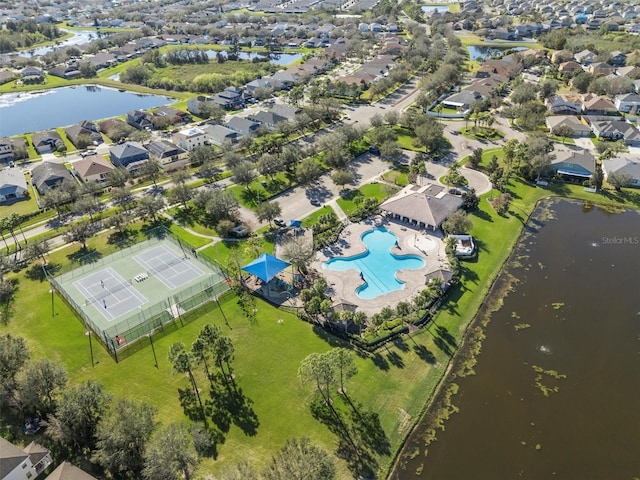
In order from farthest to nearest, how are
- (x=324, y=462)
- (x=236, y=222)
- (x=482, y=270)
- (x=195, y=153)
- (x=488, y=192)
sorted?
(x=195, y=153) → (x=488, y=192) → (x=236, y=222) → (x=482, y=270) → (x=324, y=462)

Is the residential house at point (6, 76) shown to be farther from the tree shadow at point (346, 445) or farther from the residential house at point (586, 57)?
the residential house at point (586, 57)

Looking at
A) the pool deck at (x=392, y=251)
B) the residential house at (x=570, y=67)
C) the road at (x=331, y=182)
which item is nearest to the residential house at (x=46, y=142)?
the road at (x=331, y=182)

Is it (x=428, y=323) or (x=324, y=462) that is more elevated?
(x=324, y=462)

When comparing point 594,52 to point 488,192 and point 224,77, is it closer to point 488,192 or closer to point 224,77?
point 488,192

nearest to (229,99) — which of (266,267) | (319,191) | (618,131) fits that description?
(319,191)

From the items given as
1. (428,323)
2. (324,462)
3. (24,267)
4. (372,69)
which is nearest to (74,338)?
(24,267)

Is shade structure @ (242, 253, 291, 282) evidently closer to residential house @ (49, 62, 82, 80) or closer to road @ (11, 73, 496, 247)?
road @ (11, 73, 496, 247)

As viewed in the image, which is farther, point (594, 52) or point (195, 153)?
point (594, 52)
